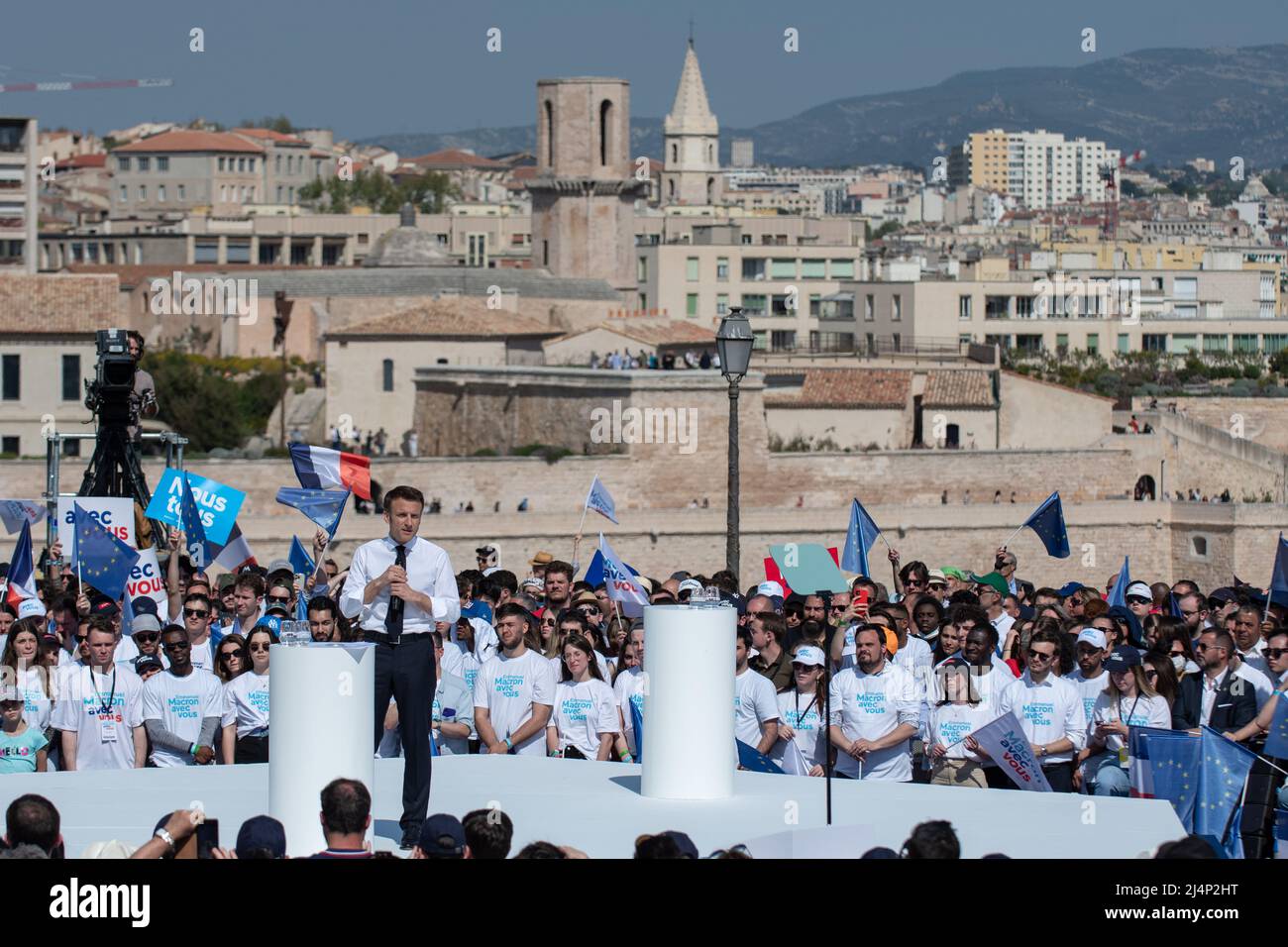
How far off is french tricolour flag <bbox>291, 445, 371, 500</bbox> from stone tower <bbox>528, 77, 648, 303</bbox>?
6368cm

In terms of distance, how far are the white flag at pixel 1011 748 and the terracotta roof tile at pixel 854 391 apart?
44.1 meters

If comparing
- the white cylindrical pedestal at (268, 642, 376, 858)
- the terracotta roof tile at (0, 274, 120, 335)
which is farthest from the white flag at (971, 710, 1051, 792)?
the terracotta roof tile at (0, 274, 120, 335)

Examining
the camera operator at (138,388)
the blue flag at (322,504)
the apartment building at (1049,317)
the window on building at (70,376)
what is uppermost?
the apartment building at (1049,317)

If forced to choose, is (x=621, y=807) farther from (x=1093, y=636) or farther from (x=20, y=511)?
(x=20, y=511)

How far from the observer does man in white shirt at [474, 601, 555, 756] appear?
1191cm

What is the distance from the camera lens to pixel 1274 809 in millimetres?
10398

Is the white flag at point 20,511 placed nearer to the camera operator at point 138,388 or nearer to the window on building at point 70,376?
the camera operator at point 138,388

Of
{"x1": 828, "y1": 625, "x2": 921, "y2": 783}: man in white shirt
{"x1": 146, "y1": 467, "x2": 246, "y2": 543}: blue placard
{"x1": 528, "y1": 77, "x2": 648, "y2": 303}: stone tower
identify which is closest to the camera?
{"x1": 828, "y1": 625, "x2": 921, "y2": 783}: man in white shirt

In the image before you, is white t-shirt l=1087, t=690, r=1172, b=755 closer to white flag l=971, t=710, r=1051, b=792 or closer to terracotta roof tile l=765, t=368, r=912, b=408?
white flag l=971, t=710, r=1051, b=792

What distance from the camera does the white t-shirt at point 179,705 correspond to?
468 inches

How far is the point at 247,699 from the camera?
39.3 ft

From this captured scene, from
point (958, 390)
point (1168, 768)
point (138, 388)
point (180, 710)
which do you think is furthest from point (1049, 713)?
point (958, 390)

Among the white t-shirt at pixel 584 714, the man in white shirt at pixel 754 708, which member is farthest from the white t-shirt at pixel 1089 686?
the white t-shirt at pixel 584 714
